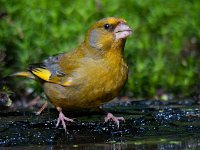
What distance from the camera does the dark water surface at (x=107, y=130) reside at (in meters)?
5.13

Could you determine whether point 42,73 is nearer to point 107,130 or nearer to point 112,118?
point 112,118

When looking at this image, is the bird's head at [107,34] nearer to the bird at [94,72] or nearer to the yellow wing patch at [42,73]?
the bird at [94,72]

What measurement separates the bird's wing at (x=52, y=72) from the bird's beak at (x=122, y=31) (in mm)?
576

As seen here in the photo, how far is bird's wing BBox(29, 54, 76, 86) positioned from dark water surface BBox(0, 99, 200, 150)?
1.07ft

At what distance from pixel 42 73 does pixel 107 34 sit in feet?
2.69

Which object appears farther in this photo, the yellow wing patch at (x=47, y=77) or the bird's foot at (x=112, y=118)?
the yellow wing patch at (x=47, y=77)

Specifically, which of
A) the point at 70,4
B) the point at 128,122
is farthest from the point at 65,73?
the point at 70,4

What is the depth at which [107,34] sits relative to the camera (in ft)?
19.7

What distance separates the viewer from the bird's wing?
6.07 metres

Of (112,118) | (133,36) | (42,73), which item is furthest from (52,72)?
(133,36)

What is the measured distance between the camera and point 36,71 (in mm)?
6484

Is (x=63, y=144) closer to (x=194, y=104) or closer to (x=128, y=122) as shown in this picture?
(x=128, y=122)

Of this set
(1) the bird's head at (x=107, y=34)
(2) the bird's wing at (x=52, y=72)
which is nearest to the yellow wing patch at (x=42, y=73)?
(2) the bird's wing at (x=52, y=72)

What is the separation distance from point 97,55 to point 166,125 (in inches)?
34.4
